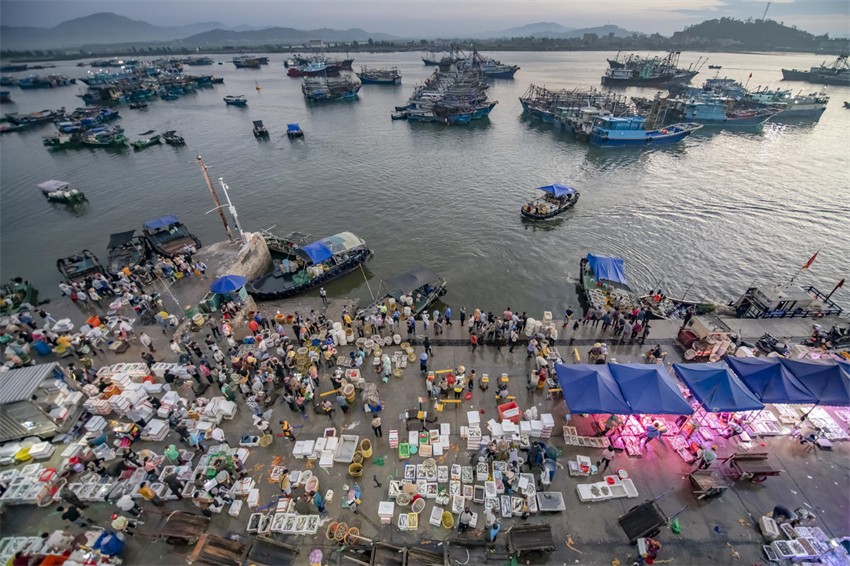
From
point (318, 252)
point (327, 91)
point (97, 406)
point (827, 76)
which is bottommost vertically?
point (97, 406)

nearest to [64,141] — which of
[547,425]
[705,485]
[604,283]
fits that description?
[604,283]

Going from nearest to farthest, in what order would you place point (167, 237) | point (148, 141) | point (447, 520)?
point (447, 520), point (167, 237), point (148, 141)

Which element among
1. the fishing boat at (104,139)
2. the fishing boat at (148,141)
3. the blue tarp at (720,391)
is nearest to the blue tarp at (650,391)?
the blue tarp at (720,391)

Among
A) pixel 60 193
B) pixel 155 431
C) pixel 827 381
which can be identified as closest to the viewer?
pixel 827 381

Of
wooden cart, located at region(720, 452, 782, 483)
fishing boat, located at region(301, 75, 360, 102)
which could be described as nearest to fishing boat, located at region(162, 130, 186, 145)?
fishing boat, located at region(301, 75, 360, 102)

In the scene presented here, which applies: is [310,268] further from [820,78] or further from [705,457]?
[820,78]

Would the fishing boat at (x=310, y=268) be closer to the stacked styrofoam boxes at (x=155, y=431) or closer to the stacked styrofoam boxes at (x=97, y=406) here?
the stacked styrofoam boxes at (x=97, y=406)

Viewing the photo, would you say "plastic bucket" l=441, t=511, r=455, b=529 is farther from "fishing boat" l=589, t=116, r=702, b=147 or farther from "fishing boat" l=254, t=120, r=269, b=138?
"fishing boat" l=254, t=120, r=269, b=138
